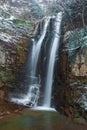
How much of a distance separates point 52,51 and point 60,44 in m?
0.56

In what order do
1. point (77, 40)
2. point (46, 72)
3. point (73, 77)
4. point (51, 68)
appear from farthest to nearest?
point (46, 72), point (51, 68), point (77, 40), point (73, 77)

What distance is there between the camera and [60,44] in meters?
11.1

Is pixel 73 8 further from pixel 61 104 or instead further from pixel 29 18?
pixel 29 18

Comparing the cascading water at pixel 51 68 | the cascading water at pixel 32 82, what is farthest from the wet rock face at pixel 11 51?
the cascading water at pixel 51 68

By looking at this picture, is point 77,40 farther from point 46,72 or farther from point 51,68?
point 46,72

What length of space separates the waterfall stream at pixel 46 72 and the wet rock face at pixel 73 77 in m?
0.53

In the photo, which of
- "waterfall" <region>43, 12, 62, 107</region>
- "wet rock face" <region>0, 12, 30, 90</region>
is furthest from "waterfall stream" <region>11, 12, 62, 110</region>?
"wet rock face" <region>0, 12, 30, 90</region>

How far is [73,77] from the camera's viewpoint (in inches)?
353

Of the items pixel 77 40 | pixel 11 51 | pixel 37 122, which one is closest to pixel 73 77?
pixel 77 40

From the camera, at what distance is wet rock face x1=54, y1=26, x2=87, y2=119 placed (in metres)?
8.19

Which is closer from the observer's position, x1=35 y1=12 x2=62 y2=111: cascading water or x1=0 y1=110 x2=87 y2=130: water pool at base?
x1=0 y1=110 x2=87 y2=130: water pool at base

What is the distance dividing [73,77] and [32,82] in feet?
9.34

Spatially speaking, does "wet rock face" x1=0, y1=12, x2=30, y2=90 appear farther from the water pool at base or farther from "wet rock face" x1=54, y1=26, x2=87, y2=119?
the water pool at base

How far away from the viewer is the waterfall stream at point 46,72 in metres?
10.1
